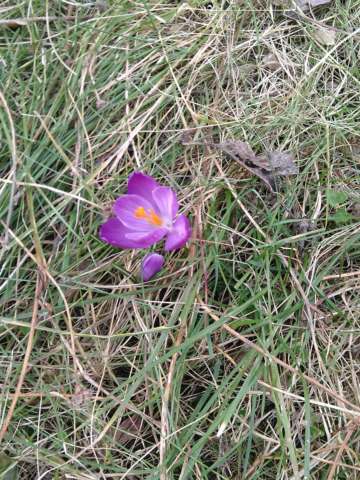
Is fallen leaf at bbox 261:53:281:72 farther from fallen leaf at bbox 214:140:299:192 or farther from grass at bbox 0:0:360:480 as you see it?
fallen leaf at bbox 214:140:299:192

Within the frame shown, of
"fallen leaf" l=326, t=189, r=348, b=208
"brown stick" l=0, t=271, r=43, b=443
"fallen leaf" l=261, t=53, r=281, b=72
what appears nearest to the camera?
"brown stick" l=0, t=271, r=43, b=443

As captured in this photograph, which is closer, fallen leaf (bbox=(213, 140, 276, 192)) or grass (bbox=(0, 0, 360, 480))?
grass (bbox=(0, 0, 360, 480))

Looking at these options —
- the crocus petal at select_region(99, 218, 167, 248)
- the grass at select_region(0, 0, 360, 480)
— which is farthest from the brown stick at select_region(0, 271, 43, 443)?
the crocus petal at select_region(99, 218, 167, 248)

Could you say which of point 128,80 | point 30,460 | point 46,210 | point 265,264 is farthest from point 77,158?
point 30,460

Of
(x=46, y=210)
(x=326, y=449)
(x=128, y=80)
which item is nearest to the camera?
(x=326, y=449)

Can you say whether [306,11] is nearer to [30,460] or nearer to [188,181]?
[188,181]

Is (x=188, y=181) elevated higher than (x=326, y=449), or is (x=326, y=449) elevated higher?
(x=188, y=181)
